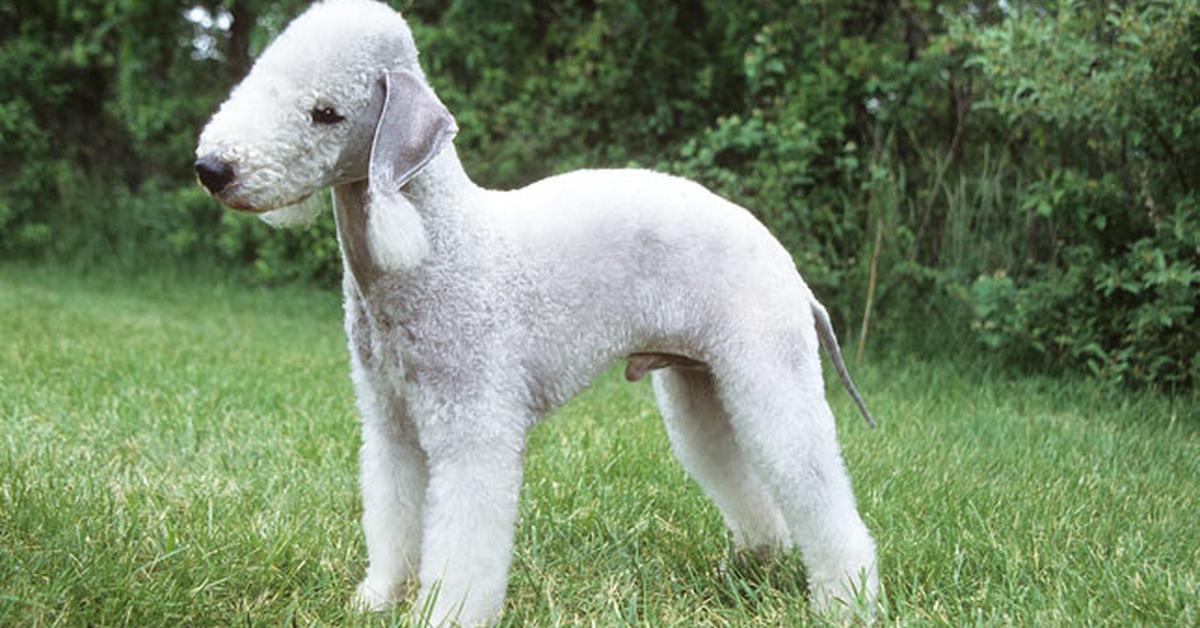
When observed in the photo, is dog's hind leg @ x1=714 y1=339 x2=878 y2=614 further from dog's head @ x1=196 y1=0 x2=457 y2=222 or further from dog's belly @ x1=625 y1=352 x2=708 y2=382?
dog's head @ x1=196 y1=0 x2=457 y2=222

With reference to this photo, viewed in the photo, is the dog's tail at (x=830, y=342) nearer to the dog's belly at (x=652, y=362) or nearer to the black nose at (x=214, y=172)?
the dog's belly at (x=652, y=362)

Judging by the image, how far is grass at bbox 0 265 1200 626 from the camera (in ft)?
7.04

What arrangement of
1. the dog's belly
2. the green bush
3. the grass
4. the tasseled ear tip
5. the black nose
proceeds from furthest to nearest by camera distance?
the green bush → the dog's belly → the grass → the tasseled ear tip → the black nose

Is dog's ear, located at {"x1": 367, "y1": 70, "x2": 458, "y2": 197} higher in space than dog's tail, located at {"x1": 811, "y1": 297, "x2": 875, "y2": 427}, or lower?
higher

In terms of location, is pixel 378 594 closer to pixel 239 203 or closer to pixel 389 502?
pixel 389 502

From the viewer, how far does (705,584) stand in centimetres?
245

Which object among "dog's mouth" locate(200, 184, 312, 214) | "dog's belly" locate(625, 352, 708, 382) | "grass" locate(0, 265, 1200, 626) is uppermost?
"dog's mouth" locate(200, 184, 312, 214)

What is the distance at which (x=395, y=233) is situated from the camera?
1.93 meters

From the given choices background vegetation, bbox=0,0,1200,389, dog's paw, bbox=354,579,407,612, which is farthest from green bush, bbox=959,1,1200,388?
dog's paw, bbox=354,579,407,612

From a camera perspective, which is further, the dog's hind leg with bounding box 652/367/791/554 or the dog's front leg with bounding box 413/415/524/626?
the dog's hind leg with bounding box 652/367/791/554

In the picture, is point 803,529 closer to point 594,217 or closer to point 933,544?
point 933,544

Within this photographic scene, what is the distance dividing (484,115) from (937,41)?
9.17 feet

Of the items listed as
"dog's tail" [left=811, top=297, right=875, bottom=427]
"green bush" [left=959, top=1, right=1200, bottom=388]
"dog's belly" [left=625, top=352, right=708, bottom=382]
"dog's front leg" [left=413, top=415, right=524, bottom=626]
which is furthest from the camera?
"green bush" [left=959, top=1, right=1200, bottom=388]

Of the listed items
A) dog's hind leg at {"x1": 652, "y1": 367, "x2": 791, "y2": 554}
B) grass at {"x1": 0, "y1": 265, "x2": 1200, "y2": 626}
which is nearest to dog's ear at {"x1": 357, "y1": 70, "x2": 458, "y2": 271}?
grass at {"x1": 0, "y1": 265, "x2": 1200, "y2": 626}
